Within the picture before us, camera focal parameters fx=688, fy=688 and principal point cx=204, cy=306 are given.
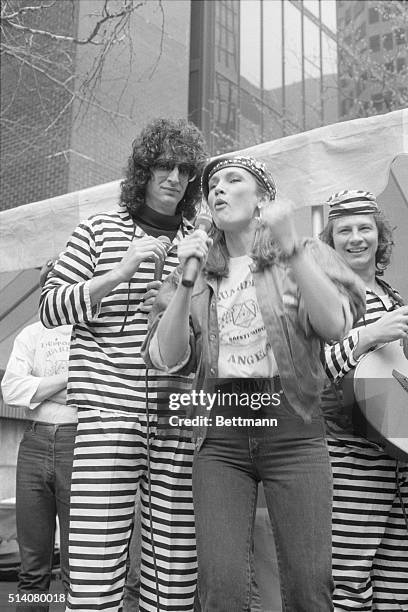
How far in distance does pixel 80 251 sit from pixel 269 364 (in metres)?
0.85

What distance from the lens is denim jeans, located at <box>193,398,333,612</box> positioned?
Result: 1.86 metres

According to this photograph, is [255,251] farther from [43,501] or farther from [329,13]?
[329,13]

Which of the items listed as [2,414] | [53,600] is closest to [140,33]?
[2,414]

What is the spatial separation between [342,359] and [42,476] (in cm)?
156

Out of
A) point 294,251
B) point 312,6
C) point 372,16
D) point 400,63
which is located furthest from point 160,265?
point 312,6

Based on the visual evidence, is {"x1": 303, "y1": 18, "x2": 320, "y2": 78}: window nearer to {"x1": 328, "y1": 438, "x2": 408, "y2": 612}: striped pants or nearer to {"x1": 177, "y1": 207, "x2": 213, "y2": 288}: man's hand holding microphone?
{"x1": 328, "y1": 438, "x2": 408, "y2": 612}: striped pants

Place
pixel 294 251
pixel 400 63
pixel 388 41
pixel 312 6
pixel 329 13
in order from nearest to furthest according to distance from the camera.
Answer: pixel 294 251 → pixel 400 63 → pixel 388 41 → pixel 329 13 → pixel 312 6

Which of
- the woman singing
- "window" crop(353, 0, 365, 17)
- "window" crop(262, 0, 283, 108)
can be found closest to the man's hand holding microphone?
the woman singing

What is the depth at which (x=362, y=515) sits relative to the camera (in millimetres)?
2545

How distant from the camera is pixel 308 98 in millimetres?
13062

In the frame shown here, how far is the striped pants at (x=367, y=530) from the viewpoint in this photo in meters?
2.53

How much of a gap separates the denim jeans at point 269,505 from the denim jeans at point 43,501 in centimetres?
138

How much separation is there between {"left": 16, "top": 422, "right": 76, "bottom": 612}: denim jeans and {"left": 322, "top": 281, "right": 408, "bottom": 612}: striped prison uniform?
128 cm

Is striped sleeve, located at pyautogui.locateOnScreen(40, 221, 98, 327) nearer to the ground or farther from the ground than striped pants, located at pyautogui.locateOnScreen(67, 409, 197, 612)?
farther from the ground
